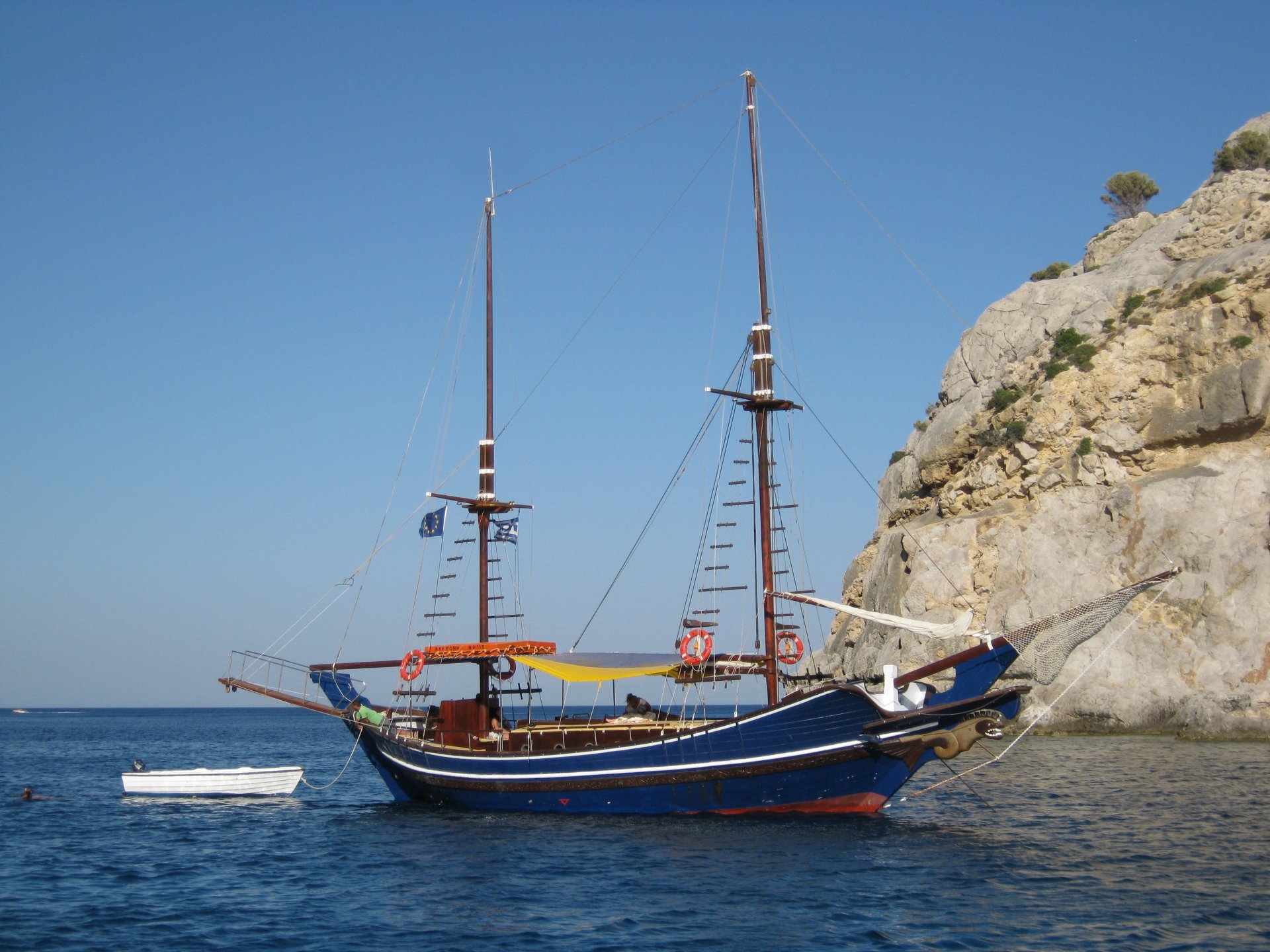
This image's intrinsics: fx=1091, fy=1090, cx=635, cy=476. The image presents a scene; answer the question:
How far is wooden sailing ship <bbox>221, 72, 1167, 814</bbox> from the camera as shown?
87.9 feet

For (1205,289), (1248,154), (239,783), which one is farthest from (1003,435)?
(239,783)

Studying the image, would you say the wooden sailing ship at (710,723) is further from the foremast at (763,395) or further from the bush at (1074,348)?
the bush at (1074,348)

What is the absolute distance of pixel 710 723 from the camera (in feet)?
92.9

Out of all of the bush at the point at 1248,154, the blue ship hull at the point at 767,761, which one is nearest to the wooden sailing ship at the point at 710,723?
the blue ship hull at the point at 767,761

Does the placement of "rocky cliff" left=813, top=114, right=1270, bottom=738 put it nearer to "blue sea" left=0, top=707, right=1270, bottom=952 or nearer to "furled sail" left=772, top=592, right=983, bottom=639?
"blue sea" left=0, top=707, right=1270, bottom=952

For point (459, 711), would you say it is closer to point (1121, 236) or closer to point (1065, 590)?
point (1065, 590)

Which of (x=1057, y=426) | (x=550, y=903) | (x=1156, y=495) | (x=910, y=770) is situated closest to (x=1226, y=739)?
(x=1156, y=495)

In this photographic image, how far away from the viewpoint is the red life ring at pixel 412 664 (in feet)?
119

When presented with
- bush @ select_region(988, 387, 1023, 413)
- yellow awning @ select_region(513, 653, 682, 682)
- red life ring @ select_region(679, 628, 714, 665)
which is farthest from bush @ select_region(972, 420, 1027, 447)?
red life ring @ select_region(679, 628, 714, 665)

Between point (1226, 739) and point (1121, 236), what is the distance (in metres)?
46.0

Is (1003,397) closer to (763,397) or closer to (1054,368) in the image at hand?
(1054,368)

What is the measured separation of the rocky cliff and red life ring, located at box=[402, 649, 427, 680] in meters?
25.4

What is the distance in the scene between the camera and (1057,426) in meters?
59.8

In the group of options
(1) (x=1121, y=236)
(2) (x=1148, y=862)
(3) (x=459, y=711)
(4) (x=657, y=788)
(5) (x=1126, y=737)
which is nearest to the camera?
(2) (x=1148, y=862)
